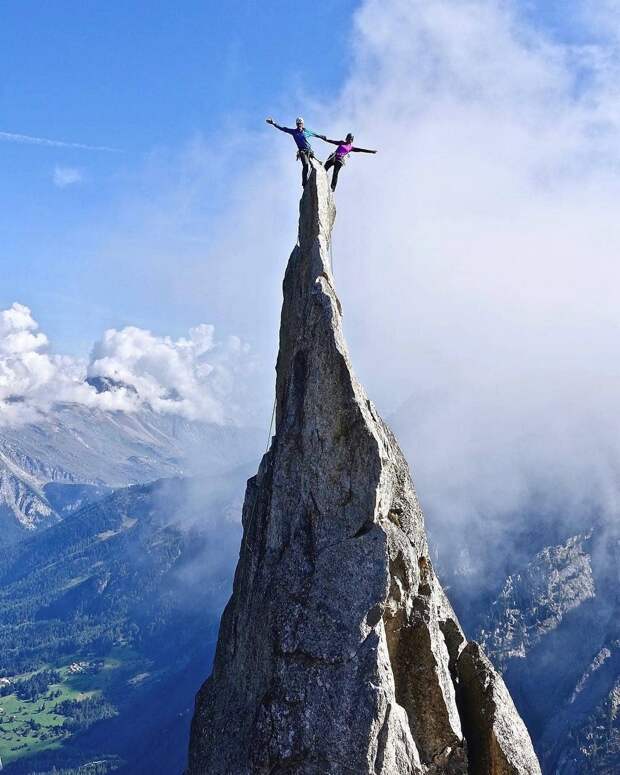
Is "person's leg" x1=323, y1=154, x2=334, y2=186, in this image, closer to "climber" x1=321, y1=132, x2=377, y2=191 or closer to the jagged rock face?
"climber" x1=321, y1=132, x2=377, y2=191

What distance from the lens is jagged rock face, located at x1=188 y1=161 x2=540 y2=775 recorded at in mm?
26781

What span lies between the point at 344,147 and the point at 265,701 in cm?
3046

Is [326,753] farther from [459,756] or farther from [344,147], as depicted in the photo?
[344,147]

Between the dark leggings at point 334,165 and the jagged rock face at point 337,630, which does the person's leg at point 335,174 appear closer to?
the dark leggings at point 334,165

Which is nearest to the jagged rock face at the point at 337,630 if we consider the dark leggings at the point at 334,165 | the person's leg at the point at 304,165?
the person's leg at the point at 304,165

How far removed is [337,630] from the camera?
92.2 ft

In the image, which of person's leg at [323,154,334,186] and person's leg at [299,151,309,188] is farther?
person's leg at [323,154,334,186]

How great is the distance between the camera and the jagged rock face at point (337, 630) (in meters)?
26.8

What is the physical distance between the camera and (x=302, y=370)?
34.2 m

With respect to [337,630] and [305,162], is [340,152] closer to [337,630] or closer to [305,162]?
[305,162]

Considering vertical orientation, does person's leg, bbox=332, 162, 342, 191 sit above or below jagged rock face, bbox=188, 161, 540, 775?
above

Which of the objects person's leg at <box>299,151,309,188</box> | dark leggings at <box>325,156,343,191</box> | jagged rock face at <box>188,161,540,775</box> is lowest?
jagged rock face at <box>188,161,540,775</box>

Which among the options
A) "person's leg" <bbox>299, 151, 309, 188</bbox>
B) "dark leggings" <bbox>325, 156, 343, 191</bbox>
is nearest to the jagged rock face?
"person's leg" <bbox>299, 151, 309, 188</bbox>

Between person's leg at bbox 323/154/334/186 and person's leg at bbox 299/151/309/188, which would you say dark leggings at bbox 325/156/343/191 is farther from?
person's leg at bbox 299/151/309/188
